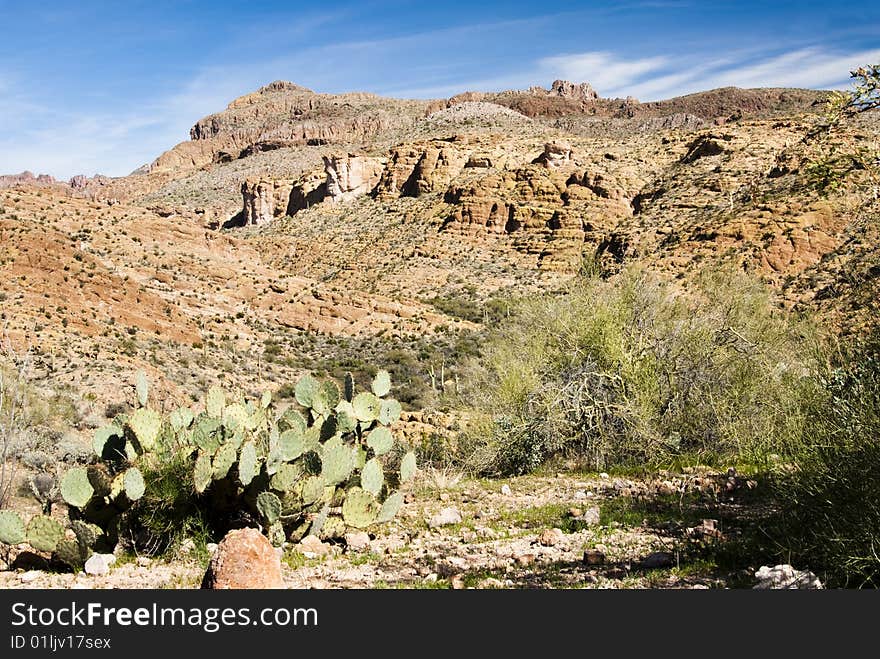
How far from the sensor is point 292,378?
24.6m

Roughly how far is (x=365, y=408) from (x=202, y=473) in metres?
2.68

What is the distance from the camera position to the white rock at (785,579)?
3979 mm

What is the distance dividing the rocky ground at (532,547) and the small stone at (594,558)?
0.01m

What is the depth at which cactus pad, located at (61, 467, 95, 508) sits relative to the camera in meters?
5.77

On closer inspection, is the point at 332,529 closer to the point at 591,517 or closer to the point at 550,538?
the point at 550,538

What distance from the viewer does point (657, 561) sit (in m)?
5.15

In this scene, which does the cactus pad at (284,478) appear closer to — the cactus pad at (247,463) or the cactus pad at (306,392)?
the cactus pad at (247,463)

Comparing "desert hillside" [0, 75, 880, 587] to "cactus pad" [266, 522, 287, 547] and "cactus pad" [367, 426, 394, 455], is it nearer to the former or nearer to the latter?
"cactus pad" [266, 522, 287, 547]

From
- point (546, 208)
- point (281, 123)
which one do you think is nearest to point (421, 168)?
point (546, 208)

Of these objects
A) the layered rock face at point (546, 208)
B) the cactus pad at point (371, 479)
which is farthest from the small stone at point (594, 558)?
the layered rock face at point (546, 208)

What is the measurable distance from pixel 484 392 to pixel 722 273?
5.44 metres

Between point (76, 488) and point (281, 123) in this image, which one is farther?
point (281, 123)

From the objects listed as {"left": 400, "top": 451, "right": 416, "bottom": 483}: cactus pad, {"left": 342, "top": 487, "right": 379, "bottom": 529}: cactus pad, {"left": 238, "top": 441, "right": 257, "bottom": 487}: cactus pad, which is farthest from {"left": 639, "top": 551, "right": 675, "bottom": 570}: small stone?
{"left": 238, "top": 441, "right": 257, "bottom": 487}: cactus pad

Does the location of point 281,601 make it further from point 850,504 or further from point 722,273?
point 722,273
